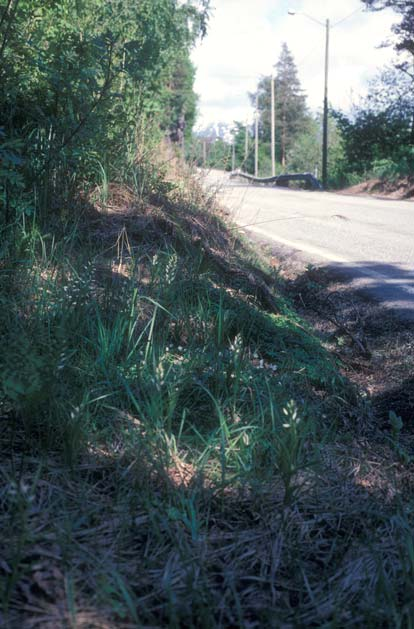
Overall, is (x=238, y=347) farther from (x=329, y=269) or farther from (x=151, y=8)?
(x=151, y=8)

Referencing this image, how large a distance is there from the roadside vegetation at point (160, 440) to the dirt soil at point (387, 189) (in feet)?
58.2

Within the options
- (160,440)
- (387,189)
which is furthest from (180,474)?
(387,189)

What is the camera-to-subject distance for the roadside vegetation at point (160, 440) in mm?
1604

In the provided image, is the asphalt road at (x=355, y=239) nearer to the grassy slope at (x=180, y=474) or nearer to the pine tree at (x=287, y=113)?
the grassy slope at (x=180, y=474)

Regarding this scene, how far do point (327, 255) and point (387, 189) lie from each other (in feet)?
56.4

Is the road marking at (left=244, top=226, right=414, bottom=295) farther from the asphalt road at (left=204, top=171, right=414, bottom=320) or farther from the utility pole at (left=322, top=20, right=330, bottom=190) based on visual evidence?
the utility pole at (left=322, top=20, right=330, bottom=190)

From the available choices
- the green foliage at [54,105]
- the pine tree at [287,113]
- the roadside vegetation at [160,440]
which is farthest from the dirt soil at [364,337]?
the pine tree at [287,113]

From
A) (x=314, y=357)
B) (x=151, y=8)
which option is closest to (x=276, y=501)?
(x=314, y=357)

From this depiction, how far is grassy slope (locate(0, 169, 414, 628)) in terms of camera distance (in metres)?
1.57

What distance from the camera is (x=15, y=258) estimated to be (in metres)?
3.64

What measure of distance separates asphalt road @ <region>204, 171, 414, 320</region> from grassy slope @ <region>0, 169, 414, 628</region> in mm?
1868

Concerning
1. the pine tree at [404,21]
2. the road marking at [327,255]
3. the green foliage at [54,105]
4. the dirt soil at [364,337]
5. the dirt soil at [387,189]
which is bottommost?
the dirt soil at [364,337]

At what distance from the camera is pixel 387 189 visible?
2356 cm

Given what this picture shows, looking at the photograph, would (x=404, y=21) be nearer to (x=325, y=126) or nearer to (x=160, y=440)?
(x=325, y=126)
